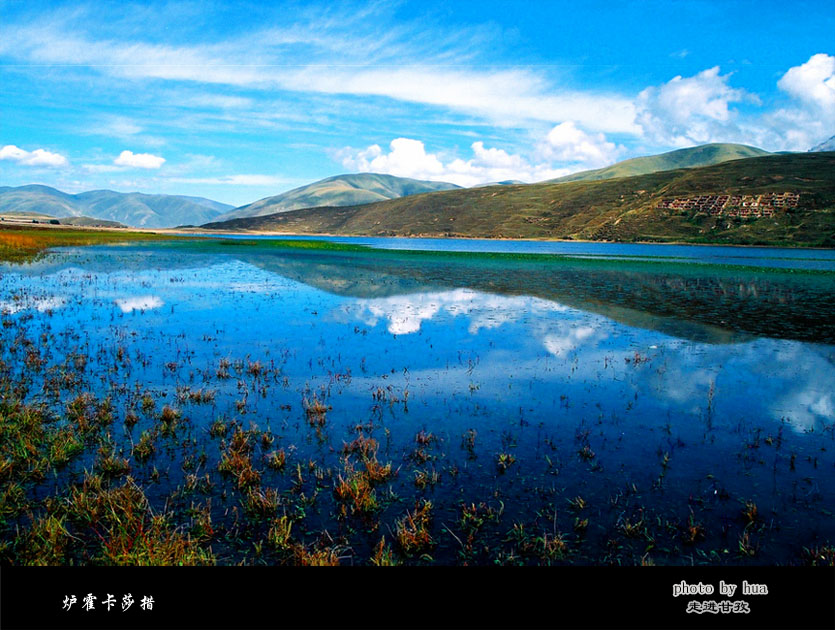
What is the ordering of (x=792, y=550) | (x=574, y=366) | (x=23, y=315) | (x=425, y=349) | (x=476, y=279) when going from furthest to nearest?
(x=476, y=279)
(x=23, y=315)
(x=425, y=349)
(x=574, y=366)
(x=792, y=550)

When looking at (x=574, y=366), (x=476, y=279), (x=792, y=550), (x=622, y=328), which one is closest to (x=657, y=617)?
(x=792, y=550)

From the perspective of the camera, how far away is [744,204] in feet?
603

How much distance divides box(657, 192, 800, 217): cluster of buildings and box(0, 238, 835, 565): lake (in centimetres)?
17968

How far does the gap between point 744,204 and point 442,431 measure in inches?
8516

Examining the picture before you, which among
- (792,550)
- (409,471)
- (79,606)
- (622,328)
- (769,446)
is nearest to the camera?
(79,606)

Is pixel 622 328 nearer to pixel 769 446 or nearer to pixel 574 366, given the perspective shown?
pixel 574 366

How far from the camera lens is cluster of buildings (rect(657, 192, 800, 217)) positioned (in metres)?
175

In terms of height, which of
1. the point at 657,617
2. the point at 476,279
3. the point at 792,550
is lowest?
the point at 792,550

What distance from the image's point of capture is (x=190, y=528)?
8766mm

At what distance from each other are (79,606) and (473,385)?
14.4 meters
